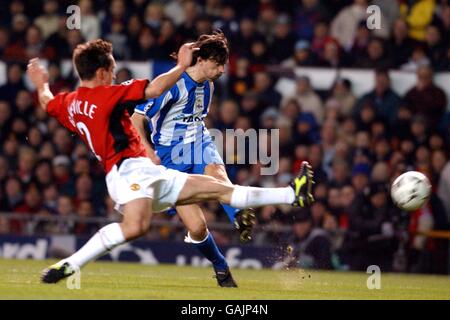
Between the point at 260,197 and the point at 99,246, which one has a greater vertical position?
the point at 260,197

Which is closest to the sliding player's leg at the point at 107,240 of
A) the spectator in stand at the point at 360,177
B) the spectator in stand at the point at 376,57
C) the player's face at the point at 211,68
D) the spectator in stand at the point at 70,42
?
the player's face at the point at 211,68

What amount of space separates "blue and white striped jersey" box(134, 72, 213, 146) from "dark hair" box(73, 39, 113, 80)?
1.70 m

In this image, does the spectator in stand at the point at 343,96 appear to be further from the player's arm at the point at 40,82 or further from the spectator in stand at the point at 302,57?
the player's arm at the point at 40,82

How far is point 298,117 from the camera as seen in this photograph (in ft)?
51.5

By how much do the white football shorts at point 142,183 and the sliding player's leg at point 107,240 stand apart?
121mm

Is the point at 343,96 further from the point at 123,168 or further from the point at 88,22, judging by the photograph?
the point at 123,168

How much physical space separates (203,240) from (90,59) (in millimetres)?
2197

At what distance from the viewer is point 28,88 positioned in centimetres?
1669

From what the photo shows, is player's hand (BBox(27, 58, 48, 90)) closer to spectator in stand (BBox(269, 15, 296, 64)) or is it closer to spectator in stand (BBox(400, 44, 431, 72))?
spectator in stand (BBox(269, 15, 296, 64))

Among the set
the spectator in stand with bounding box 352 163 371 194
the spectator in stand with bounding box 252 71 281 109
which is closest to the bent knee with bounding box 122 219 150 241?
the spectator in stand with bounding box 352 163 371 194

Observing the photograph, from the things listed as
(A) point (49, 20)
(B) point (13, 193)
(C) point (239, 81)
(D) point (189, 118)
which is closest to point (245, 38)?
(C) point (239, 81)
